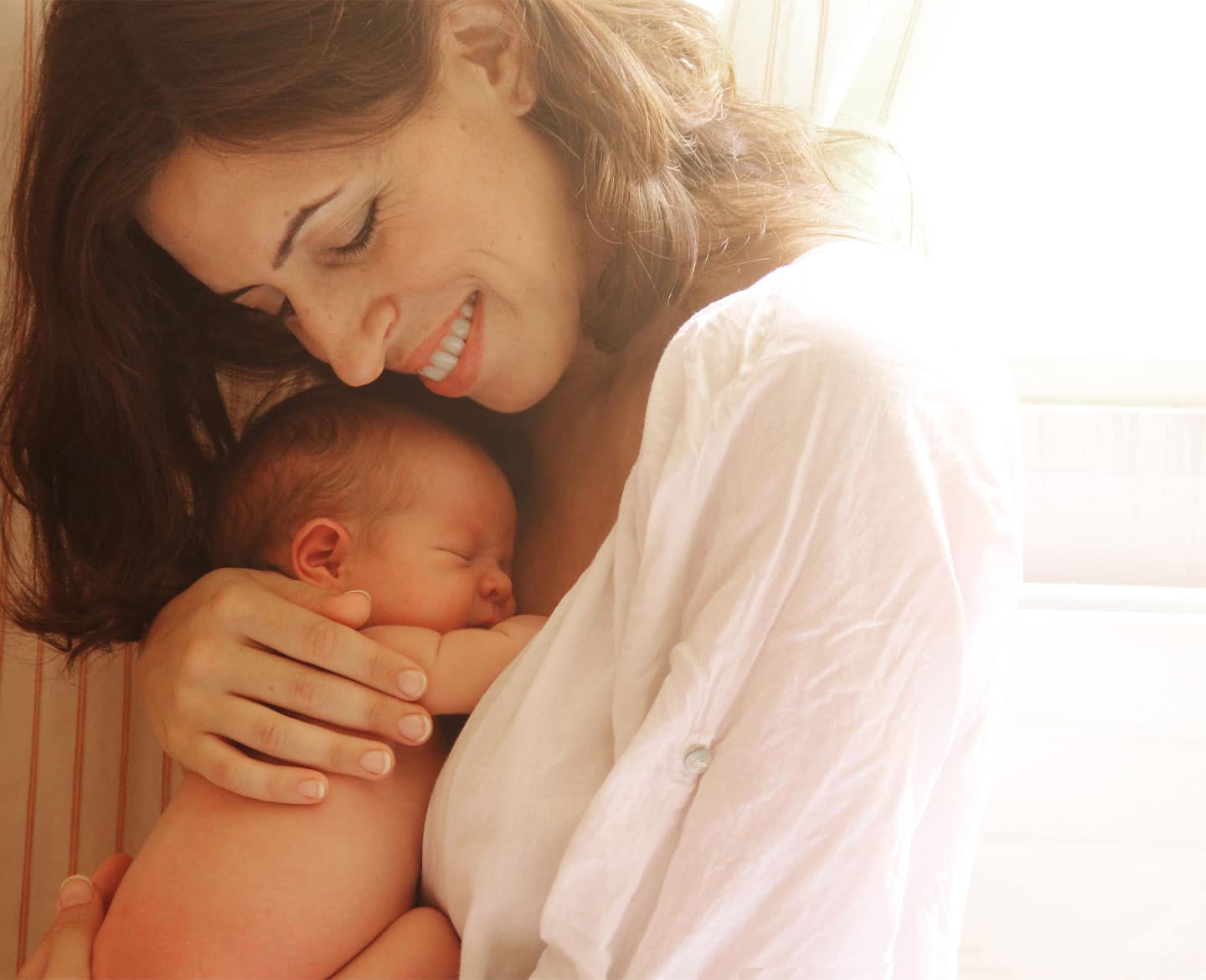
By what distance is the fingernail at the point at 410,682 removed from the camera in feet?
2.78

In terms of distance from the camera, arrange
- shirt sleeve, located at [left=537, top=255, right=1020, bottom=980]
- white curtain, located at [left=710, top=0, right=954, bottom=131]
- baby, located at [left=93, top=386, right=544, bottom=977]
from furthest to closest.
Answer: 1. white curtain, located at [left=710, top=0, right=954, bottom=131]
2. baby, located at [left=93, top=386, right=544, bottom=977]
3. shirt sleeve, located at [left=537, top=255, right=1020, bottom=980]

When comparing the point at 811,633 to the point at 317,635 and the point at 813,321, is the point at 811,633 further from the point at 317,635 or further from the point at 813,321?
the point at 317,635

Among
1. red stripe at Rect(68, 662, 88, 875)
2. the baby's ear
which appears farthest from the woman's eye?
red stripe at Rect(68, 662, 88, 875)

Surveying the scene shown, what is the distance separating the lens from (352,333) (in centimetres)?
92

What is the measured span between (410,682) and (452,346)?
12.8 inches

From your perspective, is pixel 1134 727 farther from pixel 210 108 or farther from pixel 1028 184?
pixel 210 108

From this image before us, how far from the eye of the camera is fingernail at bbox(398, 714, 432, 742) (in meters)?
0.84

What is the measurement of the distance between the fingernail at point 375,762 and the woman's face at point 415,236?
0.33 meters

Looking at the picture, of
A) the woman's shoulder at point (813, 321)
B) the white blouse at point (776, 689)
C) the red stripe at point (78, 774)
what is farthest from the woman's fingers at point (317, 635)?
the red stripe at point (78, 774)

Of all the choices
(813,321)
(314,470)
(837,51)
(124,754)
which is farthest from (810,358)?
(124,754)

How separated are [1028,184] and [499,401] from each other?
795 mm

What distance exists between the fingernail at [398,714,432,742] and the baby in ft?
0.11

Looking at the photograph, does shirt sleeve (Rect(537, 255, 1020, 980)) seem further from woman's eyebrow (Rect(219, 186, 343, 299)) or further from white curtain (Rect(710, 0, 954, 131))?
white curtain (Rect(710, 0, 954, 131))

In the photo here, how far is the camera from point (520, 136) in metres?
0.93
